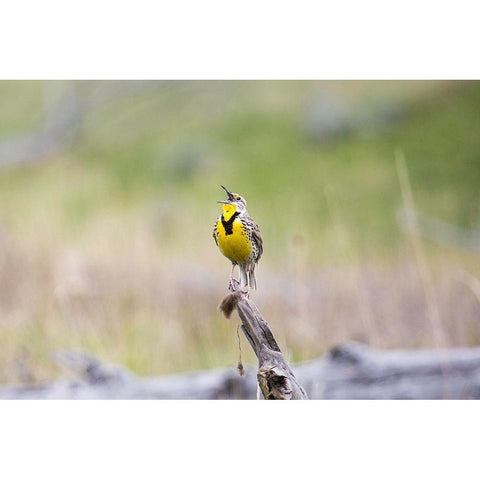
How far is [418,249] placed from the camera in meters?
3.47

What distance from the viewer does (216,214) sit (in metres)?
3.49

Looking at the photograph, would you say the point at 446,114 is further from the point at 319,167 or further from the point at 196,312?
the point at 196,312

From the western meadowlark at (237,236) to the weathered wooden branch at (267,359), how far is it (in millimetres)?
372

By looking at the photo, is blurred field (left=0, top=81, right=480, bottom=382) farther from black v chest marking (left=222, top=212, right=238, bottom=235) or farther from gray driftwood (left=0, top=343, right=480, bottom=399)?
black v chest marking (left=222, top=212, right=238, bottom=235)

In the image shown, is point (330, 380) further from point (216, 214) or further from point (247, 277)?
point (216, 214)

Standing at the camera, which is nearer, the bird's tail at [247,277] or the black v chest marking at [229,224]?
the black v chest marking at [229,224]

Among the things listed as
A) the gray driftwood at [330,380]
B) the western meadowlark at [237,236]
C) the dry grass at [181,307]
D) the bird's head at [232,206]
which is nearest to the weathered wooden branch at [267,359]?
the western meadowlark at [237,236]

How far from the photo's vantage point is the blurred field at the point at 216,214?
340cm

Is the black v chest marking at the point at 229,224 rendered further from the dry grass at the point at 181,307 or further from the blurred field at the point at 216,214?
the dry grass at the point at 181,307

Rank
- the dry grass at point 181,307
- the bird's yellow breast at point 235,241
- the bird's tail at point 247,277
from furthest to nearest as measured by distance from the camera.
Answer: the dry grass at point 181,307 → the bird's tail at point 247,277 → the bird's yellow breast at point 235,241

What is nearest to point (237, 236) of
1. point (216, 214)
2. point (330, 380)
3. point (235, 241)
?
point (235, 241)

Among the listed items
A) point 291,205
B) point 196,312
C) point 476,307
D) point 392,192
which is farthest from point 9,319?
point 476,307

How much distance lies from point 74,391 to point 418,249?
1.86 meters

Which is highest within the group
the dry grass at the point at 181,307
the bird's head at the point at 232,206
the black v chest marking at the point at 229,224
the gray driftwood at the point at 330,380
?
the bird's head at the point at 232,206
